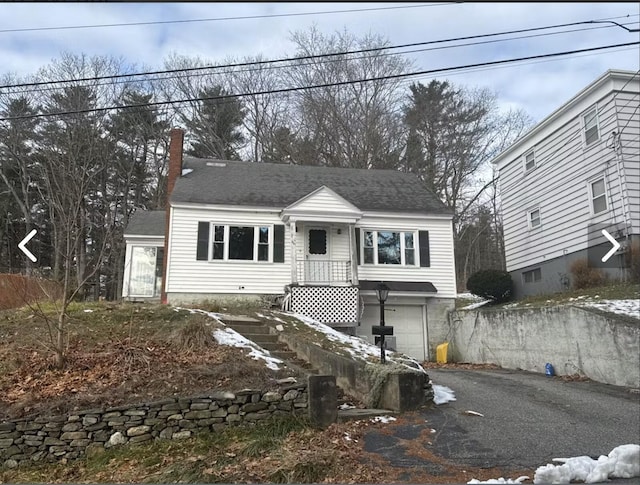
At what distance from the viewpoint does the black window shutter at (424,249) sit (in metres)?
16.9

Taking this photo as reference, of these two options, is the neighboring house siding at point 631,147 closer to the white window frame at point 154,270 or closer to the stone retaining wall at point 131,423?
the stone retaining wall at point 131,423

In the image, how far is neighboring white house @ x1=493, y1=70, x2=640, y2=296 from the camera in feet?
43.4

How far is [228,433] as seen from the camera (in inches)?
247

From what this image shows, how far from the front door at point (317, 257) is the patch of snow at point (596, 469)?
11252 millimetres

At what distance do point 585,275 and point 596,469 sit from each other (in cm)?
1006

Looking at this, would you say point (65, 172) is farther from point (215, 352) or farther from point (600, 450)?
point (600, 450)

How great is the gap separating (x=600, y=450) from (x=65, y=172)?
2691 cm

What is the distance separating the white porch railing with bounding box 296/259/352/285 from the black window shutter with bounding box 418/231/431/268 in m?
2.75

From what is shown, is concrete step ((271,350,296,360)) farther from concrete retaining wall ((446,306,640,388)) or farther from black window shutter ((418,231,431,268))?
black window shutter ((418,231,431,268))

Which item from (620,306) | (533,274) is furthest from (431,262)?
(620,306)

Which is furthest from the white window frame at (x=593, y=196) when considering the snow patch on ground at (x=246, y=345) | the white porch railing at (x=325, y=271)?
the snow patch on ground at (x=246, y=345)

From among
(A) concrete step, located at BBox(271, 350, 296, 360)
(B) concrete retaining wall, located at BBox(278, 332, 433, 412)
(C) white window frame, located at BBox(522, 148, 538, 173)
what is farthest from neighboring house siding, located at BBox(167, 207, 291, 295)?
(C) white window frame, located at BBox(522, 148, 538, 173)

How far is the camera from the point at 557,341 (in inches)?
459

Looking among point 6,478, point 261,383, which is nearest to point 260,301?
point 261,383
